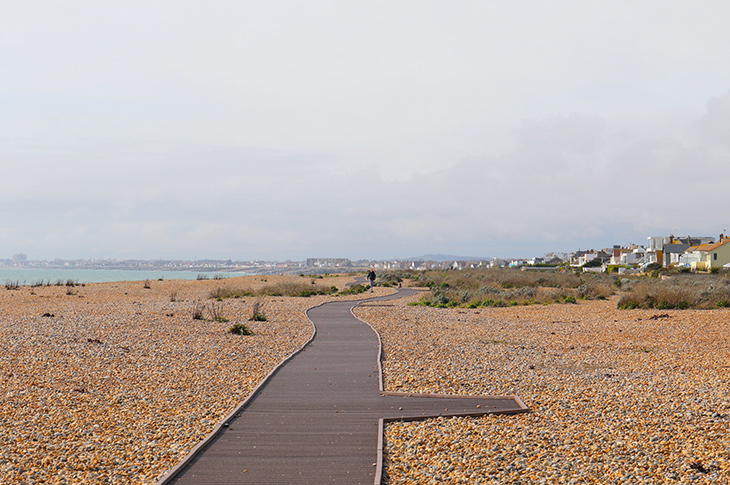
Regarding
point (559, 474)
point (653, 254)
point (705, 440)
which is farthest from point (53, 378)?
point (653, 254)

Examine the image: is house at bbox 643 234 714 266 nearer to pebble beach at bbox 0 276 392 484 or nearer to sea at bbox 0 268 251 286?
sea at bbox 0 268 251 286

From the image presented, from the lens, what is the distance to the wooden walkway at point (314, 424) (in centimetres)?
528

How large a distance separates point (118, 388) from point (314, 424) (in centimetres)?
367

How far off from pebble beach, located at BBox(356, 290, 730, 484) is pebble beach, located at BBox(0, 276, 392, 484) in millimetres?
2329

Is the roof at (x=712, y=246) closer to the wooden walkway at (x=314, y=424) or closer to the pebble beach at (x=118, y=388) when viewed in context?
the pebble beach at (x=118, y=388)

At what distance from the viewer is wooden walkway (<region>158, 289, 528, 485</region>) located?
5.28 m

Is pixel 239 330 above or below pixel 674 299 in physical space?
below

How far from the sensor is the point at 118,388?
877cm

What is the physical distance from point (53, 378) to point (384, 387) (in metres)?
5.17

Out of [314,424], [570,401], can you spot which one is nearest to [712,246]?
[570,401]

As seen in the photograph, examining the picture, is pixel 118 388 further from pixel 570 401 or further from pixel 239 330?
pixel 570 401

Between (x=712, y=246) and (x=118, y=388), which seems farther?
(x=712, y=246)

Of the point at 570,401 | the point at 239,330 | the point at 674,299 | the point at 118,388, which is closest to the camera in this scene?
the point at 570,401

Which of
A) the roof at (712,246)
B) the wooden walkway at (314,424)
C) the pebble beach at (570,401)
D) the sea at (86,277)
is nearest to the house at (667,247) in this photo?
the roof at (712,246)
